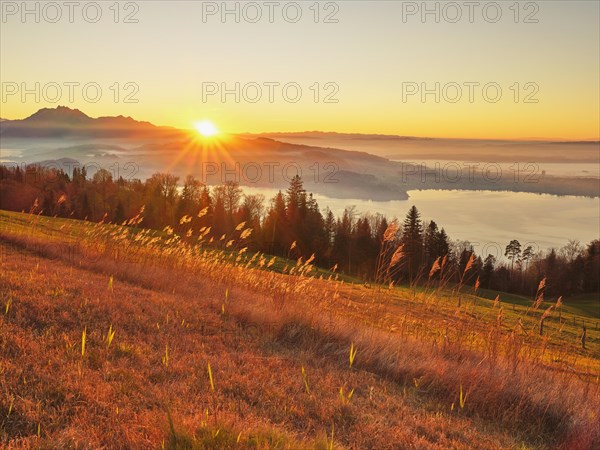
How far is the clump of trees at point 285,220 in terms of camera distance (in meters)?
63.4

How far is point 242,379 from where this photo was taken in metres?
5.37

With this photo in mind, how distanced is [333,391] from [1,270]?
263 inches

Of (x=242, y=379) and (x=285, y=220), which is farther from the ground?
(x=242, y=379)

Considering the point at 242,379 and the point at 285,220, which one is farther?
the point at 285,220

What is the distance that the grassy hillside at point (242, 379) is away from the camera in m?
4.09

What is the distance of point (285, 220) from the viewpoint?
218 ft

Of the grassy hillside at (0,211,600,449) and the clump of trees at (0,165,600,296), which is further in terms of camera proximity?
the clump of trees at (0,165,600,296)

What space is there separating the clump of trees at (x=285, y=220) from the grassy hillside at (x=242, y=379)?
44.9m

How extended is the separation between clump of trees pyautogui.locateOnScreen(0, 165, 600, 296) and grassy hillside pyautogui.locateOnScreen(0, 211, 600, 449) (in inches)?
1769

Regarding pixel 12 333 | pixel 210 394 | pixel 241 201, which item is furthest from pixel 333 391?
pixel 241 201

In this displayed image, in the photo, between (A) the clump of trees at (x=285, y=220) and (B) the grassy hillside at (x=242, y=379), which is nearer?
(B) the grassy hillside at (x=242, y=379)

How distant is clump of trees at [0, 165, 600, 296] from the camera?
63375mm

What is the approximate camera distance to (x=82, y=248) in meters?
12.5

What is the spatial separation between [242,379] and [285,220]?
6119 cm
